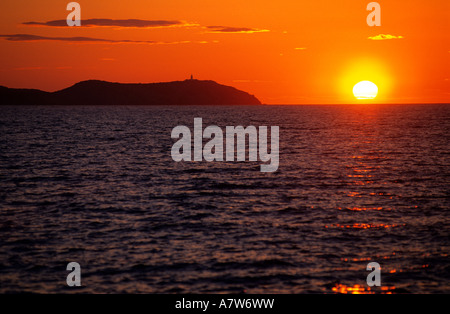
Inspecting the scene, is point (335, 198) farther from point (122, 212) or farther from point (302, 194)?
point (122, 212)

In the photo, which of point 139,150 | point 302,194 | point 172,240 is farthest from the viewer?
point 139,150

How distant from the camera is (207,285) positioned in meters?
19.2

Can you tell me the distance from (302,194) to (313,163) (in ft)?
62.8

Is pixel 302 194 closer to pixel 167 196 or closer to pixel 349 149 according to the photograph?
pixel 167 196

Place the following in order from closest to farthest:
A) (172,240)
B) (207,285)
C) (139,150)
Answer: (207,285) < (172,240) < (139,150)

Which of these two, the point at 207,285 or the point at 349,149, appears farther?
the point at 349,149

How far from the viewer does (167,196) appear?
36188 mm
